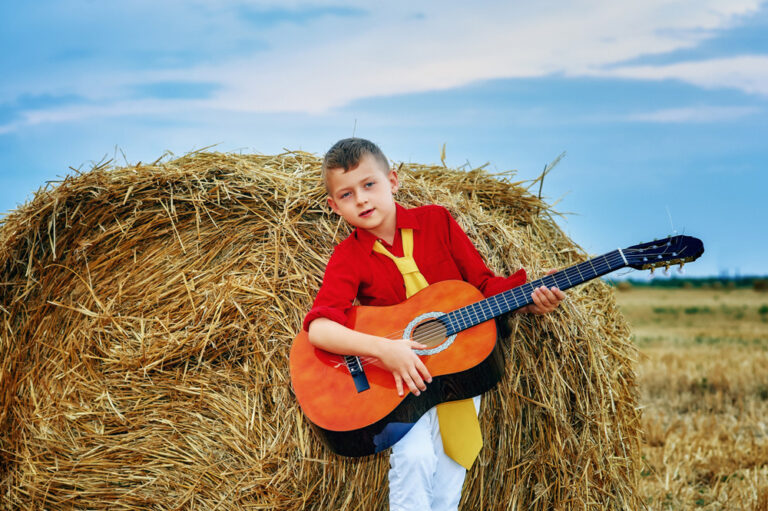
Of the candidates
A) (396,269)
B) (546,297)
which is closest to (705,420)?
(546,297)

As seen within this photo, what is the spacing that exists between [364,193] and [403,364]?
2.39 feet

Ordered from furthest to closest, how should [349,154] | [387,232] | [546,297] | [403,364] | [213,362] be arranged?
1. [213,362]
2. [387,232]
3. [349,154]
4. [546,297]
5. [403,364]

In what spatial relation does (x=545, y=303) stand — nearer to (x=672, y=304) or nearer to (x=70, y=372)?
(x=70, y=372)

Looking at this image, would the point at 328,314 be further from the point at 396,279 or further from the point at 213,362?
the point at 213,362

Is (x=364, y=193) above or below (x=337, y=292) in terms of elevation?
above

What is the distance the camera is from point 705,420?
18.0 ft

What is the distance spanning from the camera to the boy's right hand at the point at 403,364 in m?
2.54

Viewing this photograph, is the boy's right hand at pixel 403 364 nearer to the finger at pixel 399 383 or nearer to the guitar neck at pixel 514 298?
the finger at pixel 399 383

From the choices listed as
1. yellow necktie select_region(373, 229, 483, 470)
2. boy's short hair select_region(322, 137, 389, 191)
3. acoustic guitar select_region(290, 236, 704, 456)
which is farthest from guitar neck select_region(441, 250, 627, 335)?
boy's short hair select_region(322, 137, 389, 191)

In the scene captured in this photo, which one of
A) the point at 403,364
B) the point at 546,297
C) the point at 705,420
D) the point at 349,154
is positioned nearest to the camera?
the point at 403,364

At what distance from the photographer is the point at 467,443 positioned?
2.71 m

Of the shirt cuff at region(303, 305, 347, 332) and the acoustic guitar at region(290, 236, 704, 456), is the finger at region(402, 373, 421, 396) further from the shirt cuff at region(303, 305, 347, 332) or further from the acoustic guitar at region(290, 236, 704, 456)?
the shirt cuff at region(303, 305, 347, 332)

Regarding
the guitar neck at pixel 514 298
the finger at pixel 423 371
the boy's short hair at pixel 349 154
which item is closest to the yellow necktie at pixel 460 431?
the finger at pixel 423 371

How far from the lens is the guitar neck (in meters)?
2.64
